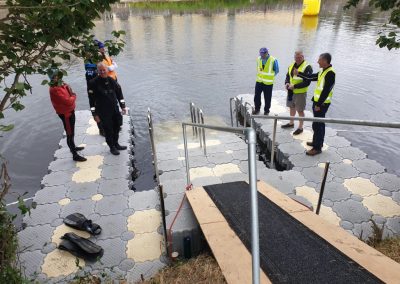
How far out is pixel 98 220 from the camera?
4309mm

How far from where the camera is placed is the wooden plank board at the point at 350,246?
2.29 meters

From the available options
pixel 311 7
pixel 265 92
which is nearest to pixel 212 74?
pixel 265 92

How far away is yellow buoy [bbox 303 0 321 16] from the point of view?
74.5ft

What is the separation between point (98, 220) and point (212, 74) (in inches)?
345

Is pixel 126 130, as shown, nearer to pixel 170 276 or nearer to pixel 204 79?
pixel 170 276

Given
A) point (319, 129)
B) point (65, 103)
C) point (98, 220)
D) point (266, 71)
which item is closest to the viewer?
point (98, 220)

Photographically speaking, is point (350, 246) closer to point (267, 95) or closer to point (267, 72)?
point (267, 72)

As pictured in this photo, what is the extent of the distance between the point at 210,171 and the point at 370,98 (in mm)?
6587

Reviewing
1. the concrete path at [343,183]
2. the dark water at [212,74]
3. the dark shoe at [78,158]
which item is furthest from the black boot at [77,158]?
the concrete path at [343,183]

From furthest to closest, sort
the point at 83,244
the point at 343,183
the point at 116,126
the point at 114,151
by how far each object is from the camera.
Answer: the point at 114,151
the point at 116,126
the point at 343,183
the point at 83,244

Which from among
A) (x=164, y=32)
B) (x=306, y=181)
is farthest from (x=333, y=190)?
(x=164, y=32)

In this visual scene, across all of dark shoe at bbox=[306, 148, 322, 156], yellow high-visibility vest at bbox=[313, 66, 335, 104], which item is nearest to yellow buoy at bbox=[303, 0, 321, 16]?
yellow high-visibility vest at bbox=[313, 66, 335, 104]

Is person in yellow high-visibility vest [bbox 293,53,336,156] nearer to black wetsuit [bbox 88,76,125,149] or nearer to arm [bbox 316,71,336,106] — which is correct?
arm [bbox 316,71,336,106]

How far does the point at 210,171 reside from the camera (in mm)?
5434
